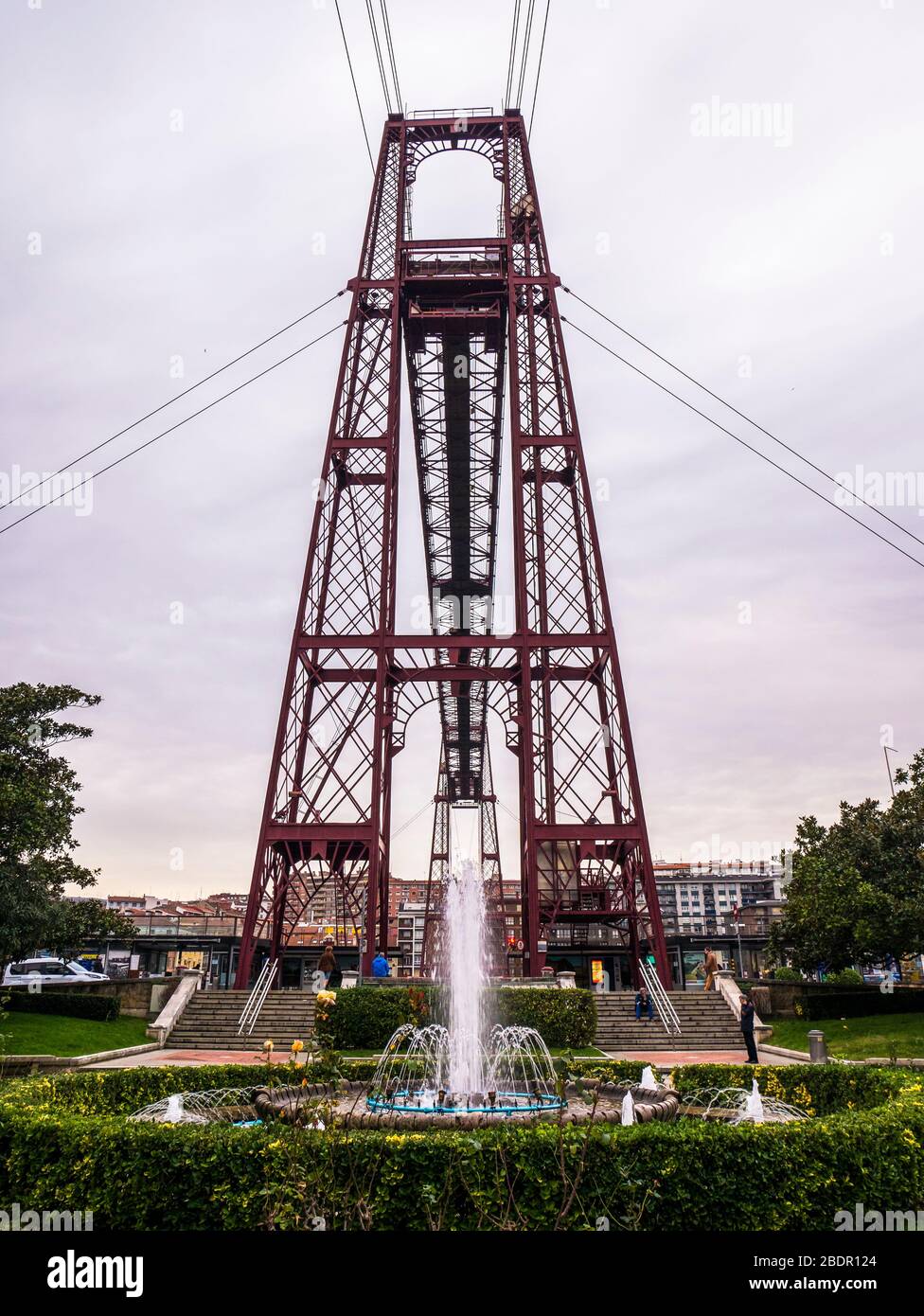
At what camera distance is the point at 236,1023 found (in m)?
20.0

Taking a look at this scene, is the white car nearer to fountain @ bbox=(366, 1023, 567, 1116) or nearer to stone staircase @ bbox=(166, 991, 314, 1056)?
stone staircase @ bbox=(166, 991, 314, 1056)

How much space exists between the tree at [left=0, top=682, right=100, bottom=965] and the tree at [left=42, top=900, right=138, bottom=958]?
0.22m

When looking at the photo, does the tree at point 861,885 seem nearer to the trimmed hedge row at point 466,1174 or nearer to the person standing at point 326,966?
the person standing at point 326,966

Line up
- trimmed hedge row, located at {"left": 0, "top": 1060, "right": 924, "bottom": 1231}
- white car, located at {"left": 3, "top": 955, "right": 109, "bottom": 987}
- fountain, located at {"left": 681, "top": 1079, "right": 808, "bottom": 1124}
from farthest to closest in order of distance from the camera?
1. white car, located at {"left": 3, "top": 955, "right": 109, "bottom": 987}
2. fountain, located at {"left": 681, "top": 1079, "right": 808, "bottom": 1124}
3. trimmed hedge row, located at {"left": 0, "top": 1060, "right": 924, "bottom": 1231}

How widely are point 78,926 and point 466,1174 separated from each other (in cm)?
1893

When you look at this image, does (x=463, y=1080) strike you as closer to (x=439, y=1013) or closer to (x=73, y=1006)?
(x=439, y=1013)

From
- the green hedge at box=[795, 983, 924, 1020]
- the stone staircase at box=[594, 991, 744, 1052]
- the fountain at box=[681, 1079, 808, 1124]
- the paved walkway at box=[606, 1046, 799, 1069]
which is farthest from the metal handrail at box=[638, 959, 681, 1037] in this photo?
the fountain at box=[681, 1079, 808, 1124]

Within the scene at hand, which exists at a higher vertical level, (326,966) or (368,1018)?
(326,966)

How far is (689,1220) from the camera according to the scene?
235 inches

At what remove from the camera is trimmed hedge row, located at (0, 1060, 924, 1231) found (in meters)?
5.76

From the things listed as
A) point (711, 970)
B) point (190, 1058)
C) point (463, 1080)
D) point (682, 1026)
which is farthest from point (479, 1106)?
point (711, 970)

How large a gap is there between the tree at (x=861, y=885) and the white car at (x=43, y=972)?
2498 centimetres

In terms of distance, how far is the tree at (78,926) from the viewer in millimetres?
21281
